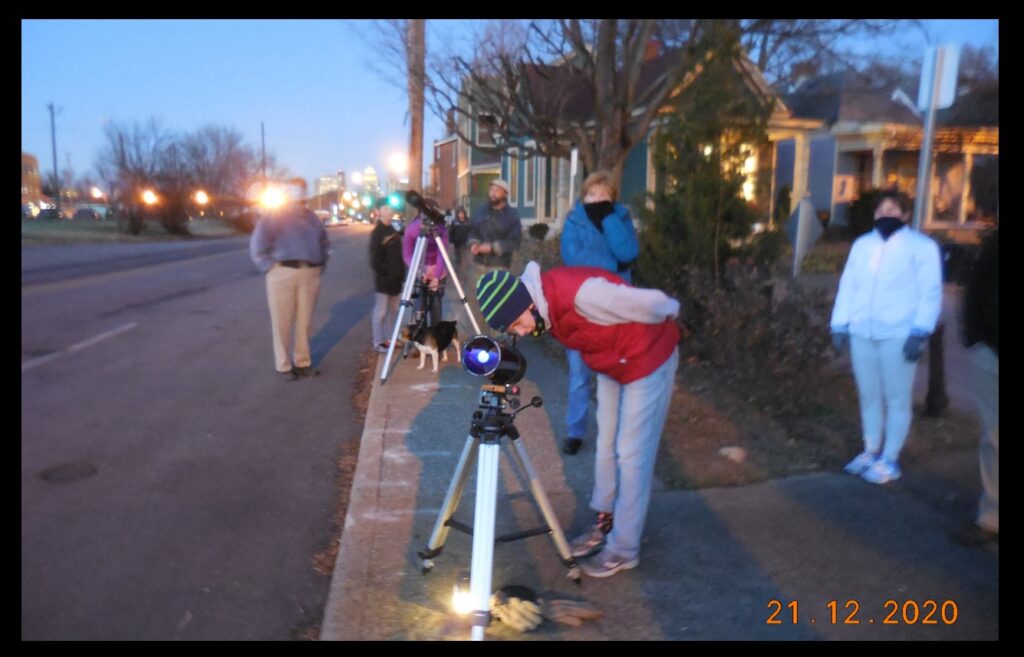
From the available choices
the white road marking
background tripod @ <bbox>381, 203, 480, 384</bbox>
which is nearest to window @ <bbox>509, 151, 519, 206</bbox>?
the white road marking

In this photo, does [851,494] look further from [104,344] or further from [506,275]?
[104,344]

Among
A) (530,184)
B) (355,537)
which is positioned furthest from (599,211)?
(530,184)

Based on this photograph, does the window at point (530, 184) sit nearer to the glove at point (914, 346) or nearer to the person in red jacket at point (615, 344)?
the glove at point (914, 346)

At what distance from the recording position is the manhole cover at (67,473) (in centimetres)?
511

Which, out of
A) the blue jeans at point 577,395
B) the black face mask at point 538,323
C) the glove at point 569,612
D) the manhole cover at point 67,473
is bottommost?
the manhole cover at point 67,473

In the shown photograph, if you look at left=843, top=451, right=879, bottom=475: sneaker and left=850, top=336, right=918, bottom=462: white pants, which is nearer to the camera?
left=850, top=336, right=918, bottom=462: white pants

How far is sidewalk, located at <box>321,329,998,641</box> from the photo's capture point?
11.2ft

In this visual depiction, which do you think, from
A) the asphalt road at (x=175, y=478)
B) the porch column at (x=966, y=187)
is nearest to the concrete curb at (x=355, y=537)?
the asphalt road at (x=175, y=478)

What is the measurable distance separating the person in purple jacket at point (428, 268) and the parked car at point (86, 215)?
1931 inches

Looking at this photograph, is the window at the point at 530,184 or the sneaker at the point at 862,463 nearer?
the sneaker at the point at 862,463

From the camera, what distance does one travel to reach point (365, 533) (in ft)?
13.9

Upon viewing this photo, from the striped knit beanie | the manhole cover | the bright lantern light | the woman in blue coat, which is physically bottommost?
the manhole cover

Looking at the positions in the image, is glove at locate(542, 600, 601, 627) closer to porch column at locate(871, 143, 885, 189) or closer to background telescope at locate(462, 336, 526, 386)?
background telescope at locate(462, 336, 526, 386)

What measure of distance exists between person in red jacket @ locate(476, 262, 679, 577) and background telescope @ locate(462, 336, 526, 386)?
0.44ft
